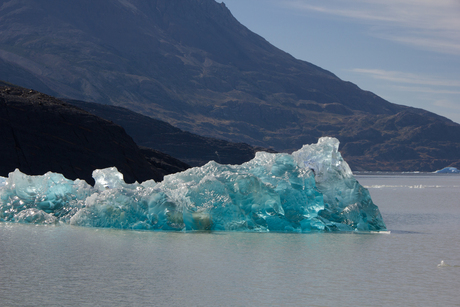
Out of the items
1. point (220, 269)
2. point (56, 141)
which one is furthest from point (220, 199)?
point (56, 141)

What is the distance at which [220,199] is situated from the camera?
19.1m

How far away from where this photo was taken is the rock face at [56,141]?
2941 cm

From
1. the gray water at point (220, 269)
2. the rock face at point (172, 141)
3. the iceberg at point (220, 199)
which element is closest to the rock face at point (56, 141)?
the iceberg at point (220, 199)

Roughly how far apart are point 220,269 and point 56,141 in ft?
68.7

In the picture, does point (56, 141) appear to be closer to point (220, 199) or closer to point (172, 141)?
point (220, 199)

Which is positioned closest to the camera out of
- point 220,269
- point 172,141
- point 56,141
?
point 220,269

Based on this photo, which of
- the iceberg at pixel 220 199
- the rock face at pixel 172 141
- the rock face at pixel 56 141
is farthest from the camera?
the rock face at pixel 172 141

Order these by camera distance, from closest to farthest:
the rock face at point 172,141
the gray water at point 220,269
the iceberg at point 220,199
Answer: the gray water at point 220,269 < the iceberg at point 220,199 < the rock face at point 172,141

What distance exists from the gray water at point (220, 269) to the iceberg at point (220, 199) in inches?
43.3

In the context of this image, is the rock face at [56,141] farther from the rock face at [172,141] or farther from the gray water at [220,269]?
the rock face at [172,141]

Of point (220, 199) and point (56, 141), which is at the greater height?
point (56, 141)

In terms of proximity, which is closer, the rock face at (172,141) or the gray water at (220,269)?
the gray water at (220,269)

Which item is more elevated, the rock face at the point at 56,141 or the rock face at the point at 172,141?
the rock face at the point at 56,141

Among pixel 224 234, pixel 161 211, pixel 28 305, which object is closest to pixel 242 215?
pixel 224 234
